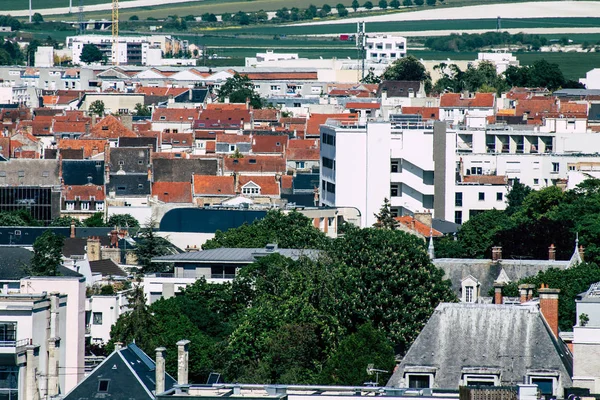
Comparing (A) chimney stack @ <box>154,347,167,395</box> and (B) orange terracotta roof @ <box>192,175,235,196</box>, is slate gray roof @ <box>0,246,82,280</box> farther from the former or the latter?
(B) orange terracotta roof @ <box>192,175,235,196</box>

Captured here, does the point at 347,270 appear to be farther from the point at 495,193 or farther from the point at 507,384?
the point at 495,193

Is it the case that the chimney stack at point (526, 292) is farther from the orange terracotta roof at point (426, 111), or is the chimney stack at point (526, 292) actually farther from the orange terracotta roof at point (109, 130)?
the orange terracotta roof at point (109, 130)

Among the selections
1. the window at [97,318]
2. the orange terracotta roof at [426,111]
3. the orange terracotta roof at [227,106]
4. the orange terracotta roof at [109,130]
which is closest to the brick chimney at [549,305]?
the window at [97,318]

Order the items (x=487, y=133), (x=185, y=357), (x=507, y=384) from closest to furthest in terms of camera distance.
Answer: (x=507, y=384) < (x=185, y=357) < (x=487, y=133)

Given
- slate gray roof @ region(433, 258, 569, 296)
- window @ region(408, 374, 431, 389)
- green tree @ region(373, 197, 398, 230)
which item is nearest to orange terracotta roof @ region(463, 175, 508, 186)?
green tree @ region(373, 197, 398, 230)

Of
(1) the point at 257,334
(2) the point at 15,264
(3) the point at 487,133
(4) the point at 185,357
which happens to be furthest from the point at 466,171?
(4) the point at 185,357

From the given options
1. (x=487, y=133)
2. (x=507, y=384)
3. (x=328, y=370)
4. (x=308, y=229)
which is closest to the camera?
(x=507, y=384)
